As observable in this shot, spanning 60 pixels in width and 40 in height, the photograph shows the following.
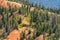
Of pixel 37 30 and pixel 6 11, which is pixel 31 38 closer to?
pixel 37 30

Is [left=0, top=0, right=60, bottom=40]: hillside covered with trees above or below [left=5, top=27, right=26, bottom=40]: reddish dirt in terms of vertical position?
above

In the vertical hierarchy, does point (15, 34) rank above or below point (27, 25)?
below

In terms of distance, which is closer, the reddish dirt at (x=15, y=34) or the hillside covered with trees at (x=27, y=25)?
the hillside covered with trees at (x=27, y=25)

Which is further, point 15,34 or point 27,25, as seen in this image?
point 27,25

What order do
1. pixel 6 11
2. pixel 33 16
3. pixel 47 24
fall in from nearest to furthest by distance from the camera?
pixel 47 24
pixel 33 16
pixel 6 11

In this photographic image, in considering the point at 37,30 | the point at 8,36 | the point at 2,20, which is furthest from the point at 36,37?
the point at 2,20

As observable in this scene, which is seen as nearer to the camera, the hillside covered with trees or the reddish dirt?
the hillside covered with trees

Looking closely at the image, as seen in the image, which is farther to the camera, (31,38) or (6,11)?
(6,11)

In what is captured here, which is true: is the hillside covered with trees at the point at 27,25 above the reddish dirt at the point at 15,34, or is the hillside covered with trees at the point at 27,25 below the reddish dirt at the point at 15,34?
above
